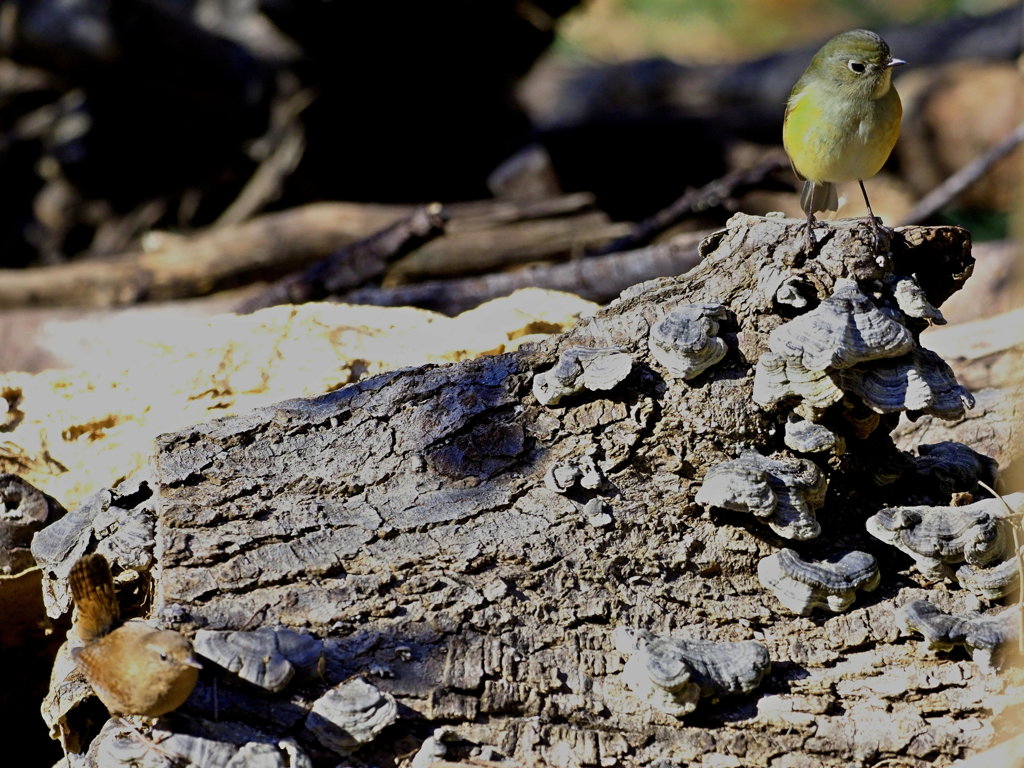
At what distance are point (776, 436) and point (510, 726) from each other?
89 centimetres

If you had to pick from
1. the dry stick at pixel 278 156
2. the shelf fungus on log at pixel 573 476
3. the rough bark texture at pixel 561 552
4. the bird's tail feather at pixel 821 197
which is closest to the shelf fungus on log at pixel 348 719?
the rough bark texture at pixel 561 552

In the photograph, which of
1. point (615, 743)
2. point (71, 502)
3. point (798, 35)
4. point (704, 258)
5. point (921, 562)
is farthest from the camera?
point (798, 35)

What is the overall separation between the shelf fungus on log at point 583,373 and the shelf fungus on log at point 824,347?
309mm

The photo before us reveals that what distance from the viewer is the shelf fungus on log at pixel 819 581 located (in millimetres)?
2272

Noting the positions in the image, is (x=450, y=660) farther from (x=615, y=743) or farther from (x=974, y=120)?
(x=974, y=120)

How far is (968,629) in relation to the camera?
217 cm

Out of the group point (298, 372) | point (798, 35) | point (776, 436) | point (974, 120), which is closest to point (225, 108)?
point (298, 372)

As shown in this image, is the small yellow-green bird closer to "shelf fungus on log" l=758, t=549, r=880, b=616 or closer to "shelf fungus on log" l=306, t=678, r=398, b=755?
"shelf fungus on log" l=758, t=549, r=880, b=616

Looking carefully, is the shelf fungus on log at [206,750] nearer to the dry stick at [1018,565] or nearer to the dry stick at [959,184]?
the dry stick at [1018,565]

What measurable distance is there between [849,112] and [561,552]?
70.1 inches

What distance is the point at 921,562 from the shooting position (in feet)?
7.69

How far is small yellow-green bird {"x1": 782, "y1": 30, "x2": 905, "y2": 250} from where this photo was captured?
10.7 ft

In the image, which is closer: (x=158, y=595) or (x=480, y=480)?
(x=158, y=595)

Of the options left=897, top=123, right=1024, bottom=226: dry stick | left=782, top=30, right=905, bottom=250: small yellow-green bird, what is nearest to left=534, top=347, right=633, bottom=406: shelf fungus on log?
left=782, top=30, right=905, bottom=250: small yellow-green bird
